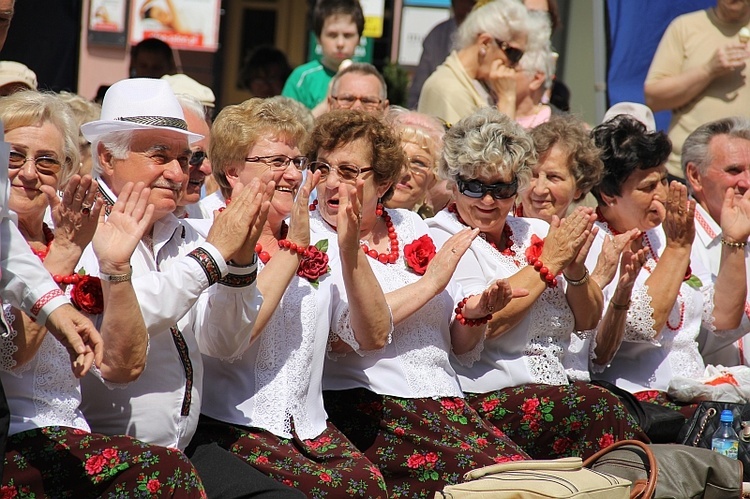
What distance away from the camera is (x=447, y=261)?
14.5 ft

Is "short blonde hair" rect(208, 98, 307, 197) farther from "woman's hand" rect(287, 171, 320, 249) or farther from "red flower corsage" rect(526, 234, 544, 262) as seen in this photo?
"red flower corsage" rect(526, 234, 544, 262)

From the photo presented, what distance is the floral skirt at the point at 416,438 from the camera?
431 cm

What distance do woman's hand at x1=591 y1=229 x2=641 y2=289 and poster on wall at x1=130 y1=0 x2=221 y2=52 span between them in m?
5.77

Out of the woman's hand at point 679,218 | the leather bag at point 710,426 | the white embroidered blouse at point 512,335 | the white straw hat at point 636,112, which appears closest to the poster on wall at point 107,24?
the white straw hat at point 636,112

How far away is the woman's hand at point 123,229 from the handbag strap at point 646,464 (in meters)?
1.93

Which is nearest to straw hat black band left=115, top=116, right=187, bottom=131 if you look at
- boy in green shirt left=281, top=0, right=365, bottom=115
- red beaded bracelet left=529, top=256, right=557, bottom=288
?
red beaded bracelet left=529, top=256, right=557, bottom=288

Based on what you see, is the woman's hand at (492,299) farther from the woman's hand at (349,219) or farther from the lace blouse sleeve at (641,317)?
the lace blouse sleeve at (641,317)

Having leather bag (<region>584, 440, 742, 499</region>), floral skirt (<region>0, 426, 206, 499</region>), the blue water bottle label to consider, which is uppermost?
floral skirt (<region>0, 426, 206, 499</region>)

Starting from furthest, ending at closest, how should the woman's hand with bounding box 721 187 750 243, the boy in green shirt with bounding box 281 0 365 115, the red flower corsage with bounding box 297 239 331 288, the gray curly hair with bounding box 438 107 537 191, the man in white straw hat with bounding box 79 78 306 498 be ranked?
the boy in green shirt with bounding box 281 0 365 115 → the woman's hand with bounding box 721 187 750 243 → the gray curly hair with bounding box 438 107 537 191 → the red flower corsage with bounding box 297 239 331 288 → the man in white straw hat with bounding box 79 78 306 498

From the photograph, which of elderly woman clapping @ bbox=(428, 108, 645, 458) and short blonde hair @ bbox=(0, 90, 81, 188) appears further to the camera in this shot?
elderly woman clapping @ bbox=(428, 108, 645, 458)

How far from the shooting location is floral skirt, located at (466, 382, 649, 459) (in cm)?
472

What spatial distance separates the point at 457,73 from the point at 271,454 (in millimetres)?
3378

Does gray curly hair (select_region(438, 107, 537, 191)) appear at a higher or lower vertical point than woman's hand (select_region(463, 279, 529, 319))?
higher

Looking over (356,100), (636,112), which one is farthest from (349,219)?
(636,112)
